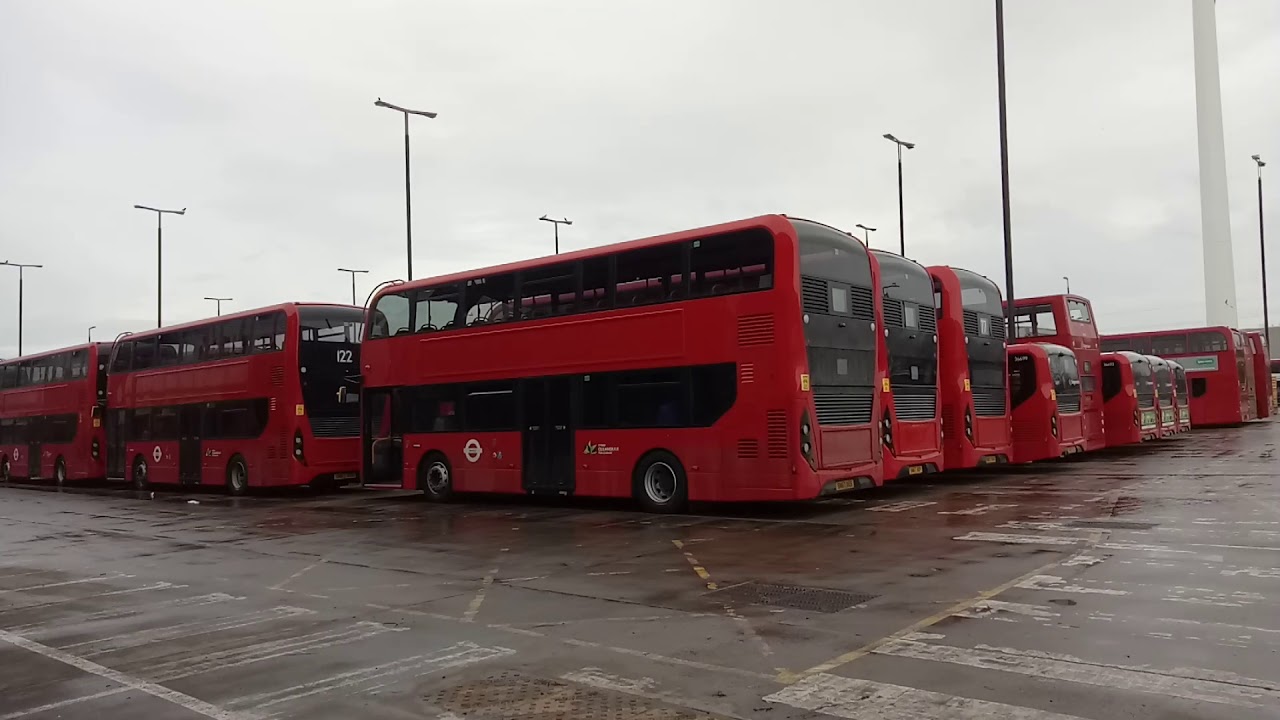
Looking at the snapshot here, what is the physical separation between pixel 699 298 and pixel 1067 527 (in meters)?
5.53

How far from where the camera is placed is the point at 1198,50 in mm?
69688

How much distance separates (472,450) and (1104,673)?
1317 centimetres

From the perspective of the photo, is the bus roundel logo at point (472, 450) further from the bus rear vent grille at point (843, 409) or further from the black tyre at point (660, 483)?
the bus rear vent grille at point (843, 409)

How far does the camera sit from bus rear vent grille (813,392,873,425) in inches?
514

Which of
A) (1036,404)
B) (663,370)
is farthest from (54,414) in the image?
(1036,404)

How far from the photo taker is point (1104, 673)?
16.6 feet

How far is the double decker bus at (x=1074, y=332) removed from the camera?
23672mm

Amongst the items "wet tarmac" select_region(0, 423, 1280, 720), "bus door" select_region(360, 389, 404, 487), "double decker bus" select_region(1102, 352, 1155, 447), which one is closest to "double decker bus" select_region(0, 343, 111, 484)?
"bus door" select_region(360, 389, 404, 487)

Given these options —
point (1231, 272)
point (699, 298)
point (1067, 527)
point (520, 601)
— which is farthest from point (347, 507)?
point (1231, 272)

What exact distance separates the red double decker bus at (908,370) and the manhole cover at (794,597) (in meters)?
6.99

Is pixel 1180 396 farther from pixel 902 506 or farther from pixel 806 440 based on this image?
pixel 806 440

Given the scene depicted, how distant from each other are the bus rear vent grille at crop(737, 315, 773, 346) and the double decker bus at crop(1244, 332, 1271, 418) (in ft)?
116

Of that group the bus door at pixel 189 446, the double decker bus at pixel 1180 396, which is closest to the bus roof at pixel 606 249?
the bus door at pixel 189 446

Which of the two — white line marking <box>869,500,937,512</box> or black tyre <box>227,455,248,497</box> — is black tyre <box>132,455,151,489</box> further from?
white line marking <box>869,500,937,512</box>
